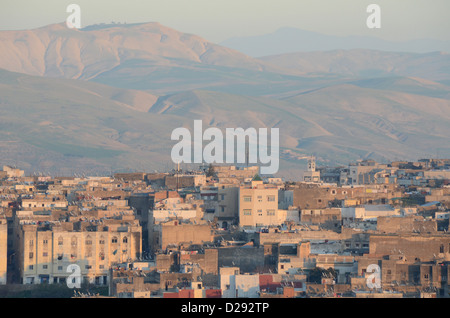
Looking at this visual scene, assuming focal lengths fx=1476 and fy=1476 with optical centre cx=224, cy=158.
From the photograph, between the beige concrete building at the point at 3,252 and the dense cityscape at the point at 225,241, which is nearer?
the dense cityscape at the point at 225,241

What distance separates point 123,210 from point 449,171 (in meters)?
28.2

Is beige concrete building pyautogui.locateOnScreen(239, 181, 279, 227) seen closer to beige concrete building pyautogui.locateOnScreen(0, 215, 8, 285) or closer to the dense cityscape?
the dense cityscape

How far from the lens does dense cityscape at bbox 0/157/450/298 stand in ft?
140

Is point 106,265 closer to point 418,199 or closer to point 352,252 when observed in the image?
point 352,252

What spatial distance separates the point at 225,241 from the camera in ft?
164

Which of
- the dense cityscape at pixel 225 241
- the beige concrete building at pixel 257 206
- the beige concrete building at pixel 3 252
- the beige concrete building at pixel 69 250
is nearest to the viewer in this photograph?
the dense cityscape at pixel 225 241

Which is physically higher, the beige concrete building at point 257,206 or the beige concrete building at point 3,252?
the beige concrete building at point 257,206

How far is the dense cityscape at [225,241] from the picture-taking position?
140 ft

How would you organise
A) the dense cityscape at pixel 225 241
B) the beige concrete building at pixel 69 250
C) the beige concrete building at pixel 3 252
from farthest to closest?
the beige concrete building at pixel 69 250, the beige concrete building at pixel 3 252, the dense cityscape at pixel 225 241

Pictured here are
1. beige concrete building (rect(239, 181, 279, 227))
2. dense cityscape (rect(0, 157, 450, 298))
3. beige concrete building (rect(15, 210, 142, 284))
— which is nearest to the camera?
dense cityscape (rect(0, 157, 450, 298))

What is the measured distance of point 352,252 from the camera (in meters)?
48.3

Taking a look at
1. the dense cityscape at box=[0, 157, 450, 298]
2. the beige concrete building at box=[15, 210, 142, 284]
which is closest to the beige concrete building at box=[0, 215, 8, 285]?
the dense cityscape at box=[0, 157, 450, 298]

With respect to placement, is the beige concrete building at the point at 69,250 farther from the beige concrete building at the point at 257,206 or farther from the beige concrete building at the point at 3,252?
the beige concrete building at the point at 257,206

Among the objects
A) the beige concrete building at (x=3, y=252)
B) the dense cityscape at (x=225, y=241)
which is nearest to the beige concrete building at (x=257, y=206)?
the dense cityscape at (x=225, y=241)
